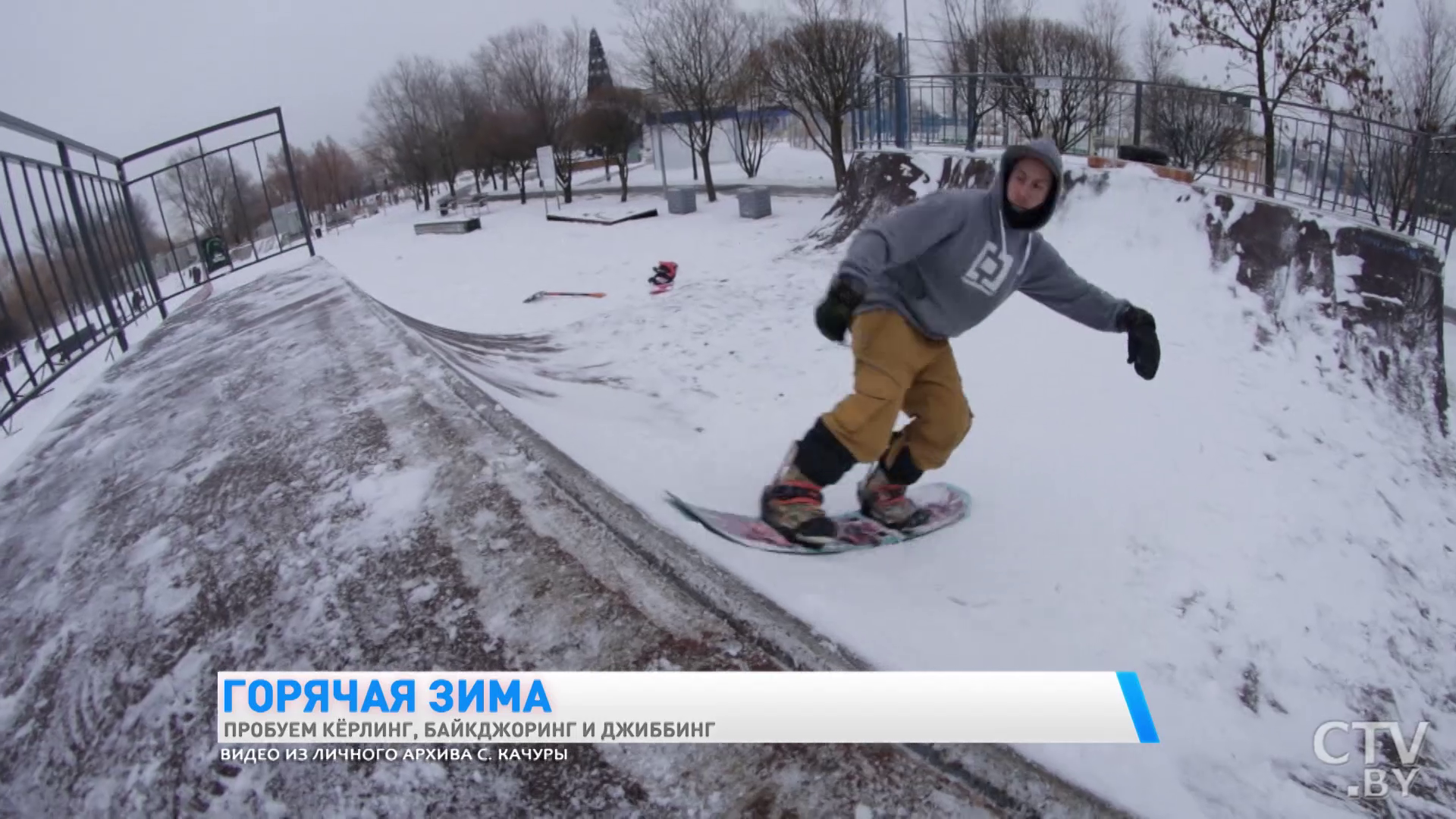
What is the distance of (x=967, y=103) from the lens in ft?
34.8

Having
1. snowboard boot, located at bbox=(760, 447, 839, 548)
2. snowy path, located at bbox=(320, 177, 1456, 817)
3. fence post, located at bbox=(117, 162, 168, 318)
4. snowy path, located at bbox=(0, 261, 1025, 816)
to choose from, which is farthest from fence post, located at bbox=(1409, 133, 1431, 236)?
fence post, located at bbox=(117, 162, 168, 318)

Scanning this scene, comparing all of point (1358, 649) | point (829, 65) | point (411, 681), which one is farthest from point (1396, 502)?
point (829, 65)

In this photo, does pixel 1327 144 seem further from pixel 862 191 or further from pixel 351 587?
pixel 351 587

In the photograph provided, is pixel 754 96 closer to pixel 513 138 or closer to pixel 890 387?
pixel 513 138

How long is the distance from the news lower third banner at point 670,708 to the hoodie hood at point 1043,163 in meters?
1.44

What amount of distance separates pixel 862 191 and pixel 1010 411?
628 cm

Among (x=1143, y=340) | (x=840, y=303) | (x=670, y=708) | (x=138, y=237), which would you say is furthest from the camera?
(x=138, y=237)

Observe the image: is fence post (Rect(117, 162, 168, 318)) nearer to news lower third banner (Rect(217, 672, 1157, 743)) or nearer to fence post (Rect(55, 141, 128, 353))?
fence post (Rect(55, 141, 128, 353))

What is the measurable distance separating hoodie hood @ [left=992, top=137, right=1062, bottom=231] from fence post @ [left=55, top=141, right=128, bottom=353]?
626 cm

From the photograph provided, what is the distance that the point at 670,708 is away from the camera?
1751 mm

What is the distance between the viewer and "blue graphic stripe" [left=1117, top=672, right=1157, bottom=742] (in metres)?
1.82

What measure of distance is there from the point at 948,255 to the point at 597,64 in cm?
4944

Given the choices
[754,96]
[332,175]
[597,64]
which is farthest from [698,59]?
[332,175]

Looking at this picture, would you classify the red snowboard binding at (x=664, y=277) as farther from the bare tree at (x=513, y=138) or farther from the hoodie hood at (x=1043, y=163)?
the bare tree at (x=513, y=138)
